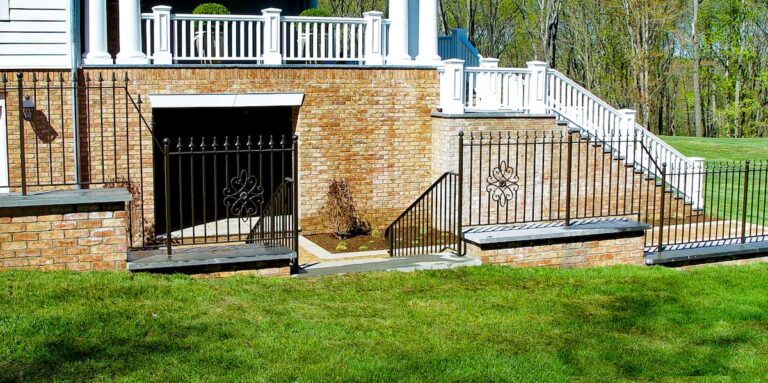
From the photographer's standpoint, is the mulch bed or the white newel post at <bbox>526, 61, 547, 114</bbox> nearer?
the mulch bed

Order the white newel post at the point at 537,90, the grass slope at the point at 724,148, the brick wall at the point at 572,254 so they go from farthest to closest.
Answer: the grass slope at the point at 724,148, the white newel post at the point at 537,90, the brick wall at the point at 572,254

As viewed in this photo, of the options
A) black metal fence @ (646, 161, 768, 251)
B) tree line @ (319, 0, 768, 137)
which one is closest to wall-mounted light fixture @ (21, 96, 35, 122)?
black metal fence @ (646, 161, 768, 251)

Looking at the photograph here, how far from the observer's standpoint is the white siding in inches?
562

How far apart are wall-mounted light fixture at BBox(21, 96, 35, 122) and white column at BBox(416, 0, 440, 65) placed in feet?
22.7

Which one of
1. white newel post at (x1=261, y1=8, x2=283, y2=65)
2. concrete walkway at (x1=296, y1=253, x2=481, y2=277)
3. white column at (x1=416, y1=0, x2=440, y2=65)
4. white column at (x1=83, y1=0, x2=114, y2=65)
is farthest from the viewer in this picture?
white column at (x1=416, y1=0, x2=440, y2=65)

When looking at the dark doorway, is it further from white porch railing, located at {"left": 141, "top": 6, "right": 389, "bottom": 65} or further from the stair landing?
the stair landing

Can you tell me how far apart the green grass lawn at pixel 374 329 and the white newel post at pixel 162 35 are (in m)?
6.44

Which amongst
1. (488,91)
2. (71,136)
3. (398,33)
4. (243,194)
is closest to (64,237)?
(243,194)

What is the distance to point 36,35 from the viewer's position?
14398 millimetres

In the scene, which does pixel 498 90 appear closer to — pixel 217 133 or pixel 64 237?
pixel 217 133

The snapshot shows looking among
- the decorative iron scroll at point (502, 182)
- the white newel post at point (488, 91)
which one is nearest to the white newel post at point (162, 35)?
the white newel post at point (488, 91)

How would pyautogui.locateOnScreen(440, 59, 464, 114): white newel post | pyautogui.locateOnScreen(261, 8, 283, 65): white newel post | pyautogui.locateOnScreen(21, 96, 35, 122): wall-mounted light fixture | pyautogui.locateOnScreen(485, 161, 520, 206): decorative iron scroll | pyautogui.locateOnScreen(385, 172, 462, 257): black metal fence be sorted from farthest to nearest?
pyautogui.locateOnScreen(440, 59, 464, 114): white newel post, pyautogui.locateOnScreen(261, 8, 283, 65): white newel post, pyautogui.locateOnScreen(21, 96, 35, 122): wall-mounted light fixture, pyautogui.locateOnScreen(385, 172, 462, 257): black metal fence, pyautogui.locateOnScreen(485, 161, 520, 206): decorative iron scroll

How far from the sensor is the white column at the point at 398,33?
677 inches

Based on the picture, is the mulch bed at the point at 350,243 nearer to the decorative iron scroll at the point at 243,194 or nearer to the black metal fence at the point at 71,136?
the black metal fence at the point at 71,136
